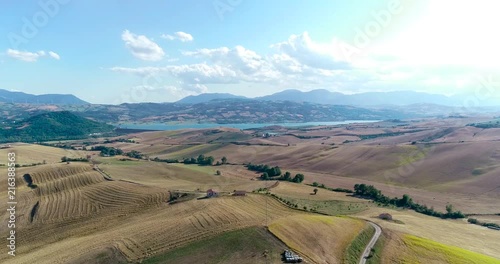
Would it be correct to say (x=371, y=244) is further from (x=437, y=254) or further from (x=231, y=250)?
(x=231, y=250)

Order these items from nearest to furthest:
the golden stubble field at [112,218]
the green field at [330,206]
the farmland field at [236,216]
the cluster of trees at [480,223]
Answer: the farmland field at [236,216] → the golden stubble field at [112,218] → the green field at [330,206] → the cluster of trees at [480,223]

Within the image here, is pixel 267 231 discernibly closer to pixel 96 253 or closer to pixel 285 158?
pixel 96 253

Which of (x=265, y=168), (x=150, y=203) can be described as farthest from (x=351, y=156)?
(x=150, y=203)

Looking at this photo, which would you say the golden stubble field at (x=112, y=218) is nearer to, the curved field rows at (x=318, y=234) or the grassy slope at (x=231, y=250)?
the curved field rows at (x=318, y=234)

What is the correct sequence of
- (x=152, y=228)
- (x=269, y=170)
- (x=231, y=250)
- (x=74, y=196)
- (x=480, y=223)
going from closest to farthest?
(x=231, y=250) < (x=152, y=228) < (x=480, y=223) < (x=74, y=196) < (x=269, y=170)

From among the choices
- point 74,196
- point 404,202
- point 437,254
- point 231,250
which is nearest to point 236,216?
point 231,250

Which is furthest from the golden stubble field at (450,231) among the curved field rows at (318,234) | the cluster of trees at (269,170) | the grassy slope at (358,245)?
the cluster of trees at (269,170)

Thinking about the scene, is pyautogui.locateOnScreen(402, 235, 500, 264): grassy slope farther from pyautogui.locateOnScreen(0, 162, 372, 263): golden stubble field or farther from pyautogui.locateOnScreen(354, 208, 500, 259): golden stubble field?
pyautogui.locateOnScreen(0, 162, 372, 263): golden stubble field
